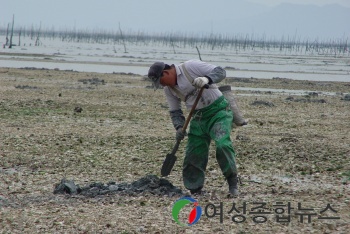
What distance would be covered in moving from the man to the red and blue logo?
2.14 ft

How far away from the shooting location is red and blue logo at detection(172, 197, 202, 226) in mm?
7149

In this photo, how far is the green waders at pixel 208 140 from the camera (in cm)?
823

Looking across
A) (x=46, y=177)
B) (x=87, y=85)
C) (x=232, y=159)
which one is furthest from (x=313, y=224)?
(x=87, y=85)

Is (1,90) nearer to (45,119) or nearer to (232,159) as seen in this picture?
(45,119)

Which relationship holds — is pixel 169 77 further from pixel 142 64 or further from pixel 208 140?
pixel 142 64

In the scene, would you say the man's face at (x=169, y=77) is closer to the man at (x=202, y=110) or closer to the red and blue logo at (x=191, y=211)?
the man at (x=202, y=110)

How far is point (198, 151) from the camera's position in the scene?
28.2 feet

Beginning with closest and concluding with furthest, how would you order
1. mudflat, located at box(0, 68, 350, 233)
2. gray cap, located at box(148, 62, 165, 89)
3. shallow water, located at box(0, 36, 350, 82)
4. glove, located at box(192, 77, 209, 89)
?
mudflat, located at box(0, 68, 350, 233) < glove, located at box(192, 77, 209, 89) < gray cap, located at box(148, 62, 165, 89) < shallow water, located at box(0, 36, 350, 82)

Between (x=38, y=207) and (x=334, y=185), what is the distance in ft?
14.5

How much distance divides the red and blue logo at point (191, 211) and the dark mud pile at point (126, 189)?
1.54 feet

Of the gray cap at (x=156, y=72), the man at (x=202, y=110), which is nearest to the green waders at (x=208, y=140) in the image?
the man at (x=202, y=110)

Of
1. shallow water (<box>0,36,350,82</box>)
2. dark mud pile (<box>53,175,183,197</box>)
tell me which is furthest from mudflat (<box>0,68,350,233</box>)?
shallow water (<box>0,36,350,82</box>)

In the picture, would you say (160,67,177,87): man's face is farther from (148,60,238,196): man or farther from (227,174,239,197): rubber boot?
(227,174,239,197): rubber boot

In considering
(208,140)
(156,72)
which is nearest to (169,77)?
(156,72)
